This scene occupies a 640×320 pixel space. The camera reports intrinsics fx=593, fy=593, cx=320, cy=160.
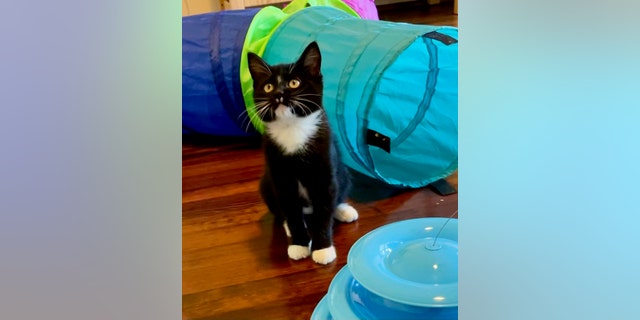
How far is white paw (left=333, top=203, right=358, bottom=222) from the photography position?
1532 mm

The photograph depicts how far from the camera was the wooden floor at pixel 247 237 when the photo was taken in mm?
1204

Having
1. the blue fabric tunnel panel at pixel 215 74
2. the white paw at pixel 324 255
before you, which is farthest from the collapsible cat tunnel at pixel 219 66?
the white paw at pixel 324 255

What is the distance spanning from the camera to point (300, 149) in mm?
1366

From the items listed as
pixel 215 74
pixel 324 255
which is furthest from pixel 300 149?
pixel 215 74

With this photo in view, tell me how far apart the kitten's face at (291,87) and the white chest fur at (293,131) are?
1 cm

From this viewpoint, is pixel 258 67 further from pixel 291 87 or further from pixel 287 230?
pixel 287 230
